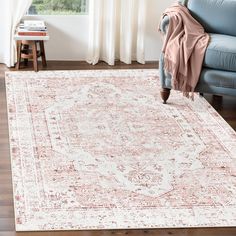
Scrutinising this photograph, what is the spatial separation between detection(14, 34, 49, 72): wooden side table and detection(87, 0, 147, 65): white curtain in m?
0.45

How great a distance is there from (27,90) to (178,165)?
63.6 inches

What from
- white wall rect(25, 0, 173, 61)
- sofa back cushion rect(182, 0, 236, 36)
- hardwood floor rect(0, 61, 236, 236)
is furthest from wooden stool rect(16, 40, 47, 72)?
sofa back cushion rect(182, 0, 236, 36)

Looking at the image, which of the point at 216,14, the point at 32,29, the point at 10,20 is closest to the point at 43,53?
the point at 32,29

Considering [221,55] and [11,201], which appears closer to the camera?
[11,201]

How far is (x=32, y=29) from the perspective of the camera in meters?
5.36

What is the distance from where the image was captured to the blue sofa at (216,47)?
4.55 meters

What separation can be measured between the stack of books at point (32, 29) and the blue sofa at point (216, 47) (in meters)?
1.08

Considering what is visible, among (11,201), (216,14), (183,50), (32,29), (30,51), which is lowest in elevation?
(30,51)

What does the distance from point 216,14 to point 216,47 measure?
465 mm

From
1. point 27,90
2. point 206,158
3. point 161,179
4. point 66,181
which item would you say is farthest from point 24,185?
point 27,90

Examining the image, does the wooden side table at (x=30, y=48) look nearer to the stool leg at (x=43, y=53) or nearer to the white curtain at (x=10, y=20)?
the stool leg at (x=43, y=53)

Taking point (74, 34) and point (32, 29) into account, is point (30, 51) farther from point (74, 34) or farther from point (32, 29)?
point (74, 34)

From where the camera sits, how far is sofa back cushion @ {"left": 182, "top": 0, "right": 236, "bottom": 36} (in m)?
4.89

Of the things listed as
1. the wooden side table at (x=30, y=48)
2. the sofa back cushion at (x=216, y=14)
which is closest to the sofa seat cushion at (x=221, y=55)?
the sofa back cushion at (x=216, y=14)
